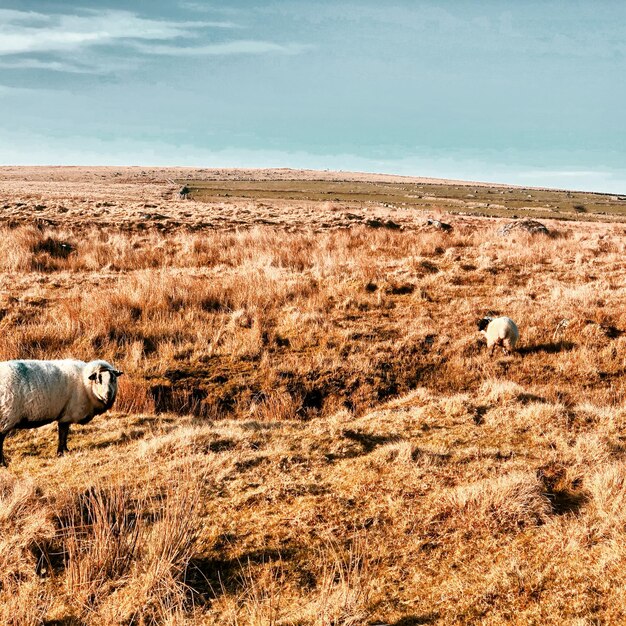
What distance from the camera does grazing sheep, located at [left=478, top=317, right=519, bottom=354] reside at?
9.68 m

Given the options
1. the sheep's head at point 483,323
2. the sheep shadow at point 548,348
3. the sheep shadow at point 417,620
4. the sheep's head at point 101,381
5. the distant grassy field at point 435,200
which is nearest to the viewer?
the sheep shadow at point 417,620

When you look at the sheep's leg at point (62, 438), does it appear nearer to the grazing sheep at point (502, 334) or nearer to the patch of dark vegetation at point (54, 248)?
the grazing sheep at point (502, 334)

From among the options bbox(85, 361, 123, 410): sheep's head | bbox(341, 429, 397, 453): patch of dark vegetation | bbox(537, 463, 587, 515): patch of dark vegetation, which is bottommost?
bbox(341, 429, 397, 453): patch of dark vegetation

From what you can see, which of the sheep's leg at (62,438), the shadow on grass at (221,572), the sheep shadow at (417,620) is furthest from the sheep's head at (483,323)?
the sheep's leg at (62,438)

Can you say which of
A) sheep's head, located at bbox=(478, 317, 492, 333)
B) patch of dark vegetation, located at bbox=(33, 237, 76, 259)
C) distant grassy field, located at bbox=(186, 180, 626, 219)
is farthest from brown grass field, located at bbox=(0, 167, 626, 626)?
distant grassy field, located at bbox=(186, 180, 626, 219)

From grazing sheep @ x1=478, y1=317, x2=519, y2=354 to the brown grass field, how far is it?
340 mm

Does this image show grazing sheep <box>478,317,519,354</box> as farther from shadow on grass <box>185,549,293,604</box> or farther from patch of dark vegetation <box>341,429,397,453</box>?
shadow on grass <box>185,549,293,604</box>

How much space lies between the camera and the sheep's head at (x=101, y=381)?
6156 millimetres

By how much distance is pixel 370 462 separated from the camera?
5.04 m

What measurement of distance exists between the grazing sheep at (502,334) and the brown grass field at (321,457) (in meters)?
0.34

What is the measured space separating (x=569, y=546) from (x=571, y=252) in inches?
709

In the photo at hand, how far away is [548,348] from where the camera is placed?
33.2ft

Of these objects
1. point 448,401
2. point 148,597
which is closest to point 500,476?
point 448,401

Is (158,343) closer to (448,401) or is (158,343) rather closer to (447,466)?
(448,401)
